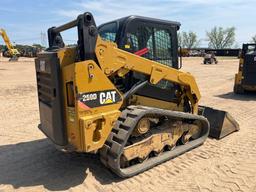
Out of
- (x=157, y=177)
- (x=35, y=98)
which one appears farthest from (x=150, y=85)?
(x=35, y=98)

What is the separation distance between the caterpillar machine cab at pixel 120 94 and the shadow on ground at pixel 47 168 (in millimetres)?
530

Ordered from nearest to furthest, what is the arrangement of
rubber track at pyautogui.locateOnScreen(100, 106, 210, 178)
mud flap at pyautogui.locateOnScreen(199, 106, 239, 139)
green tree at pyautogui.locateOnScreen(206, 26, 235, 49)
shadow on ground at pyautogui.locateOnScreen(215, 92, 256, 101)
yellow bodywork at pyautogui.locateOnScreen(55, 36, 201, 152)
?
yellow bodywork at pyautogui.locateOnScreen(55, 36, 201, 152) < rubber track at pyautogui.locateOnScreen(100, 106, 210, 178) < mud flap at pyautogui.locateOnScreen(199, 106, 239, 139) < shadow on ground at pyautogui.locateOnScreen(215, 92, 256, 101) < green tree at pyautogui.locateOnScreen(206, 26, 235, 49)

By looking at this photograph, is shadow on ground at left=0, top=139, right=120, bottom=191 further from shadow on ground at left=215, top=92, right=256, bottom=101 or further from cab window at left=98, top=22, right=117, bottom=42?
shadow on ground at left=215, top=92, right=256, bottom=101

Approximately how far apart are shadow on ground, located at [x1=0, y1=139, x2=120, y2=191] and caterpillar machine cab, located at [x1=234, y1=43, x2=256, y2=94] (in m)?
8.54

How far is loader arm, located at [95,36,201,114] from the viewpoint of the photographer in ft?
13.6

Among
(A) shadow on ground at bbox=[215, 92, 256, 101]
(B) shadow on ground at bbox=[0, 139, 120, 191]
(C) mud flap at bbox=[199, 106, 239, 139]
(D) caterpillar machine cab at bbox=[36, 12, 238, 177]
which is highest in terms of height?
(D) caterpillar machine cab at bbox=[36, 12, 238, 177]

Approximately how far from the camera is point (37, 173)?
4742 mm

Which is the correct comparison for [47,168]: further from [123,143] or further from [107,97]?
[107,97]

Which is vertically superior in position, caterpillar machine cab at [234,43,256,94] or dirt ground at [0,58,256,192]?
caterpillar machine cab at [234,43,256,94]

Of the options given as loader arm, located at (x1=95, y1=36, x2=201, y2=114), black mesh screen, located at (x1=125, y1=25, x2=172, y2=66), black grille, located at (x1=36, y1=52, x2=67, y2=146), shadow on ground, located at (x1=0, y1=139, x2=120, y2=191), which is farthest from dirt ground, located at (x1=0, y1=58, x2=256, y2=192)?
black mesh screen, located at (x1=125, y1=25, x2=172, y2=66)

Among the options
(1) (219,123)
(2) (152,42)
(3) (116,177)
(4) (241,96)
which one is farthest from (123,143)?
(4) (241,96)

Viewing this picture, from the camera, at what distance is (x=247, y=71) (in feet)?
38.5

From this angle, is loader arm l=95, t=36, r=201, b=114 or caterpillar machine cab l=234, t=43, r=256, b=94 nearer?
loader arm l=95, t=36, r=201, b=114

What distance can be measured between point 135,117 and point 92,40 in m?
1.25
